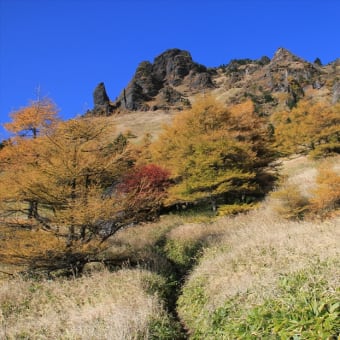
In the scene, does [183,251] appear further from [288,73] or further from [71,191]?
[288,73]

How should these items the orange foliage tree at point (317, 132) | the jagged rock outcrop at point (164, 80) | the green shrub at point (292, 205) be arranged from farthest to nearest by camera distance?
the jagged rock outcrop at point (164, 80)
the orange foliage tree at point (317, 132)
the green shrub at point (292, 205)

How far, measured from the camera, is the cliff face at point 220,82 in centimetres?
10219

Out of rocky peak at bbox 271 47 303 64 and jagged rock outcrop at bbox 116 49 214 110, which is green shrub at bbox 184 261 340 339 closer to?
jagged rock outcrop at bbox 116 49 214 110

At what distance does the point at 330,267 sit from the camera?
5.99 m

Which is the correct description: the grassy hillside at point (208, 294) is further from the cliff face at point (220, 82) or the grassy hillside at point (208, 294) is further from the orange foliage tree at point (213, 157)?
the cliff face at point (220, 82)

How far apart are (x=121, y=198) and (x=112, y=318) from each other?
16.2 ft

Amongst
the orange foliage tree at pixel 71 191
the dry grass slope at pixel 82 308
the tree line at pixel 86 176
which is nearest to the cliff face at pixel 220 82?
the tree line at pixel 86 176

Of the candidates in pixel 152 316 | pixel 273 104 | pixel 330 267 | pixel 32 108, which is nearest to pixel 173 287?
pixel 152 316

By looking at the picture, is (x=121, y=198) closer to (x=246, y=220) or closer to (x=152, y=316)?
(x=152, y=316)

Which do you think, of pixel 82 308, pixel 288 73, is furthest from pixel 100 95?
pixel 82 308

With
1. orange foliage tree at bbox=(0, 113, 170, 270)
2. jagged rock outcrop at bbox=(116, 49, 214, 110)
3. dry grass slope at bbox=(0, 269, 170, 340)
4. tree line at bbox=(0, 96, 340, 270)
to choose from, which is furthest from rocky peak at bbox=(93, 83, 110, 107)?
dry grass slope at bbox=(0, 269, 170, 340)

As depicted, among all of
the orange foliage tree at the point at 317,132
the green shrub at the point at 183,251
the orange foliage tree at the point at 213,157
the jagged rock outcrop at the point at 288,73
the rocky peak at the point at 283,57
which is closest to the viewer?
the green shrub at the point at 183,251

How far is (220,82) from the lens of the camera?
166m

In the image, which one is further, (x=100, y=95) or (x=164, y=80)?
(x=164, y=80)
